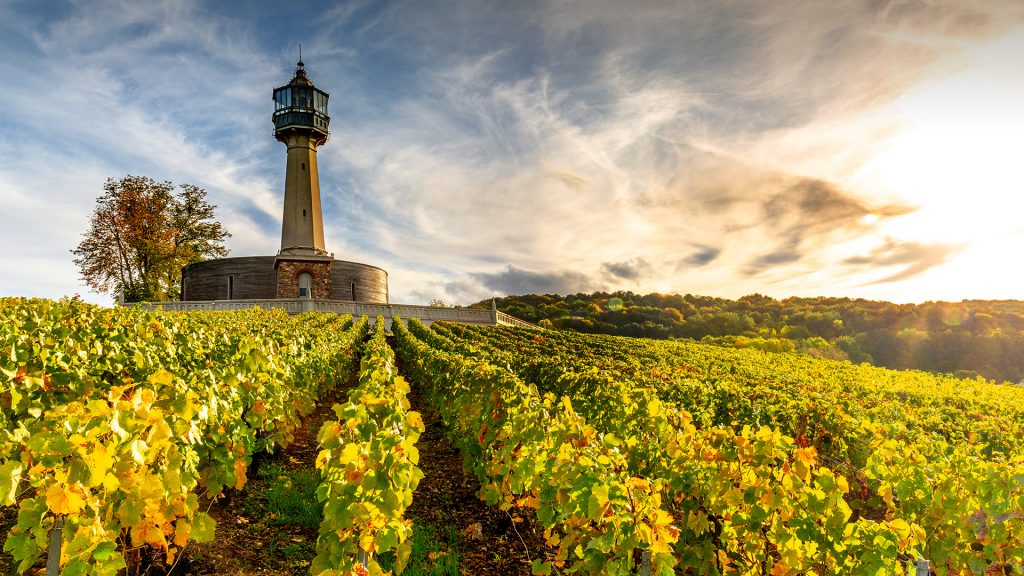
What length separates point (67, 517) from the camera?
295 centimetres

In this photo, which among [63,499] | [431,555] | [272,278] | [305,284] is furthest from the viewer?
[272,278]

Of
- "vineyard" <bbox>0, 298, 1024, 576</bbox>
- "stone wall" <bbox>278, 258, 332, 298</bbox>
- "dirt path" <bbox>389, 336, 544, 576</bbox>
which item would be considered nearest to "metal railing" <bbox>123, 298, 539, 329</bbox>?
"stone wall" <bbox>278, 258, 332, 298</bbox>

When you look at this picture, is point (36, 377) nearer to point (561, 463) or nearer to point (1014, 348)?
point (561, 463)

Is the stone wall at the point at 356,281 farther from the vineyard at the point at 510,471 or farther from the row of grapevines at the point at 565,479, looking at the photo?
the row of grapevines at the point at 565,479

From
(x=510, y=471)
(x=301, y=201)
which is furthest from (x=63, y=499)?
(x=301, y=201)

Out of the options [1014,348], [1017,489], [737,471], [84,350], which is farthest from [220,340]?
[1014,348]

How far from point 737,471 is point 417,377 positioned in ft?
35.5

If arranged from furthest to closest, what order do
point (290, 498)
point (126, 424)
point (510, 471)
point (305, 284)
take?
1. point (305, 284)
2. point (290, 498)
3. point (510, 471)
4. point (126, 424)

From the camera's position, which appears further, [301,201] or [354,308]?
[301,201]

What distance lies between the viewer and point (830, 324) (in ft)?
165

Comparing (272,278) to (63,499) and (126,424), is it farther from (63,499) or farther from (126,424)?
(63,499)

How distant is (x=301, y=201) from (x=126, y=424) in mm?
41998

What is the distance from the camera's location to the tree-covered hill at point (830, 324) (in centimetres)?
3847

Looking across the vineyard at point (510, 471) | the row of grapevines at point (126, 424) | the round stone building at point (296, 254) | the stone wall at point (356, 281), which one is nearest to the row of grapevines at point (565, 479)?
the vineyard at point (510, 471)
